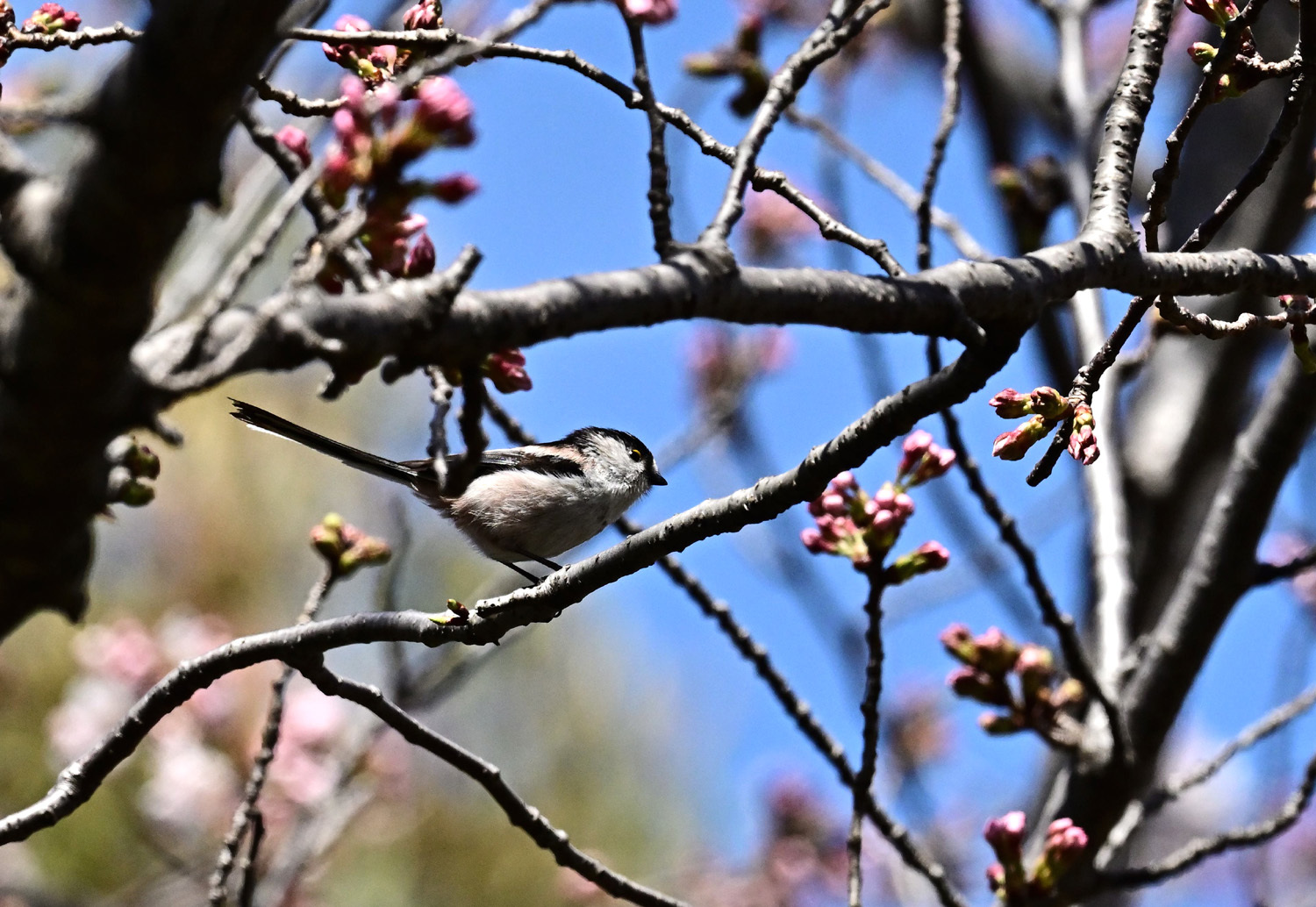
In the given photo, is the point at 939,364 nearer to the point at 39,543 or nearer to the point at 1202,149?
the point at 39,543

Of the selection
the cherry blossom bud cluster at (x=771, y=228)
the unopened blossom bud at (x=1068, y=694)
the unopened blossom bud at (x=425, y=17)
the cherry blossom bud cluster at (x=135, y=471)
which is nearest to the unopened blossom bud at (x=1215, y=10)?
the unopened blossom bud at (x=425, y=17)

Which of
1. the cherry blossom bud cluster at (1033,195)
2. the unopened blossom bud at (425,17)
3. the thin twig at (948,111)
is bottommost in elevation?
the unopened blossom bud at (425,17)

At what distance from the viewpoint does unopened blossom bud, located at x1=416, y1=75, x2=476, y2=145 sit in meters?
1.49

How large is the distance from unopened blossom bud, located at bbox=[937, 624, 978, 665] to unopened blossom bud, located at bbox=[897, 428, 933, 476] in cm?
68

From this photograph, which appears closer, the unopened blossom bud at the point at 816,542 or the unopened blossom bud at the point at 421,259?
the unopened blossom bud at the point at 421,259

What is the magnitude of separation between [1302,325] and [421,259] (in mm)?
1435

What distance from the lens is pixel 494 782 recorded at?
2.37 meters

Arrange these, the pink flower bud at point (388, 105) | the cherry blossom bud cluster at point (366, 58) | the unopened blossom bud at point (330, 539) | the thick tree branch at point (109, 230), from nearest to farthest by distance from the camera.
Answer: the thick tree branch at point (109, 230) < the pink flower bud at point (388, 105) < the cherry blossom bud cluster at point (366, 58) < the unopened blossom bud at point (330, 539)

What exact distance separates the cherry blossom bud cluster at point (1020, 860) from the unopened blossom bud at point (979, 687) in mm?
422

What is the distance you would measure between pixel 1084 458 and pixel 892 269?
0.43m

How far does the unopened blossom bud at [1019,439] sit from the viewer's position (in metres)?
1.94

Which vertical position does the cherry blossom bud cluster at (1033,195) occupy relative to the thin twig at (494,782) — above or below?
above

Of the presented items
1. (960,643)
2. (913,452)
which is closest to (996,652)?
(960,643)

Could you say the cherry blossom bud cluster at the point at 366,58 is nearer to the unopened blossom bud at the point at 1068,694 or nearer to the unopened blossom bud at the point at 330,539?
the unopened blossom bud at the point at 330,539
